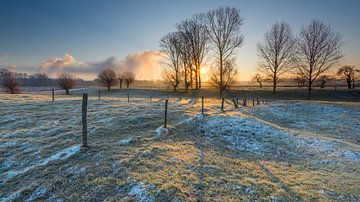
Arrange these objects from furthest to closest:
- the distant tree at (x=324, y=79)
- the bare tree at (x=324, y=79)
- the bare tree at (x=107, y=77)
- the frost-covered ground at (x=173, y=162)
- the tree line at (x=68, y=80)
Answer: the bare tree at (x=107, y=77) < the tree line at (x=68, y=80) < the distant tree at (x=324, y=79) < the bare tree at (x=324, y=79) < the frost-covered ground at (x=173, y=162)

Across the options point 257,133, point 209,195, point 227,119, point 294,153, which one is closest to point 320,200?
point 209,195

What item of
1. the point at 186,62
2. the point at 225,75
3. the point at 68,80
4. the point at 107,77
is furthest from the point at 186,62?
the point at 68,80

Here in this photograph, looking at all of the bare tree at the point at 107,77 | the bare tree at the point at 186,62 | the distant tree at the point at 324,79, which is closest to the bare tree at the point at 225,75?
the bare tree at the point at 186,62

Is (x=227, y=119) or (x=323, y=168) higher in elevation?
(x=227, y=119)

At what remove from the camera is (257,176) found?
7.20m

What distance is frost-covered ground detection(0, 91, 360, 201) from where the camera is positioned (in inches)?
237

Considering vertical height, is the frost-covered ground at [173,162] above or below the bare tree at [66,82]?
below

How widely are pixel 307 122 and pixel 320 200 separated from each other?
14980 millimetres

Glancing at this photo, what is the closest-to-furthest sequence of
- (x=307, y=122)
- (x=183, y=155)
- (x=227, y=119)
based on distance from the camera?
1. (x=183, y=155)
2. (x=227, y=119)
3. (x=307, y=122)

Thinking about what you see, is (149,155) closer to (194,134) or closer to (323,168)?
(194,134)

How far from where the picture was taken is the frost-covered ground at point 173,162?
19.7 ft

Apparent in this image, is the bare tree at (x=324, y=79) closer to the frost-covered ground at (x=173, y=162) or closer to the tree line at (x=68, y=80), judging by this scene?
the frost-covered ground at (x=173, y=162)

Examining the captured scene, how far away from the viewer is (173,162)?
7973mm

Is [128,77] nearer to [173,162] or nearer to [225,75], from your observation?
[225,75]
